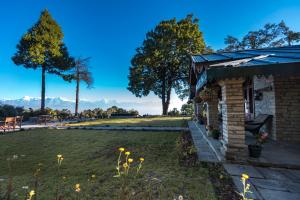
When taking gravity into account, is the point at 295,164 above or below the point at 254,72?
below

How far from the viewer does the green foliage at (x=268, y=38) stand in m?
22.6

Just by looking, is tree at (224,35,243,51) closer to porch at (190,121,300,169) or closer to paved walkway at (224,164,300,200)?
porch at (190,121,300,169)

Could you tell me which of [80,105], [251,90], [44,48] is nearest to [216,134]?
[251,90]

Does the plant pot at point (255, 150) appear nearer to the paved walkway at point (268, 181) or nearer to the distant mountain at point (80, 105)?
the paved walkway at point (268, 181)

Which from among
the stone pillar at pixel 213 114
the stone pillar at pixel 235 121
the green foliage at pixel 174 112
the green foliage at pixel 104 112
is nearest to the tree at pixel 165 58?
the green foliage at pixel 174 112

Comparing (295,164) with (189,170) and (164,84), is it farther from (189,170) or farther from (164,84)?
(164,84)

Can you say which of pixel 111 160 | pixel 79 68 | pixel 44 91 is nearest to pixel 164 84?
pixel 79 68

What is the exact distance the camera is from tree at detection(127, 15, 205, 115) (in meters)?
24.0

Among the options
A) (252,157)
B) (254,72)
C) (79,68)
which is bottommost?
(252,157)

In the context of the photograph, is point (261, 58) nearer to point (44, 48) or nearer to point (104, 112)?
point (104, 112)

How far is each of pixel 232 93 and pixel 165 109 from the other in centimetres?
2152

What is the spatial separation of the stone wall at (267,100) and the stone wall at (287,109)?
6.6 inches

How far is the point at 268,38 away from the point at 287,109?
23.3m

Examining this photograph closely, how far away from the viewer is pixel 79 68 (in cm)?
2389
